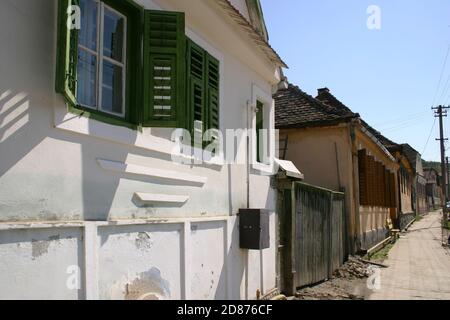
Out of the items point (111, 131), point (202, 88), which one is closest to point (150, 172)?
point (111, 131)

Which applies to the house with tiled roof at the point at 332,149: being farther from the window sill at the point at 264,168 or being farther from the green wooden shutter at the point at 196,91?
the green wooden shutter at the point at 196,91

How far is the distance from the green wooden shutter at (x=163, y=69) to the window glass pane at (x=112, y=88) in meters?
0.27

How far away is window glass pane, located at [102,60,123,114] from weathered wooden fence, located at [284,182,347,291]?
521 centimetres

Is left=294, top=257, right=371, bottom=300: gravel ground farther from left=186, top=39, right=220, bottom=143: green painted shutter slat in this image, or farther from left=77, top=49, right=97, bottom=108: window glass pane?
left=77, top=49, right=97, bottom=108: window glass pane

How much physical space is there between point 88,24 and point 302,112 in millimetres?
11538

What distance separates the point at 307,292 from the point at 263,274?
70.1 inches

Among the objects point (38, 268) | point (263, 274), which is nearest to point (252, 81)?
point (263, 274)

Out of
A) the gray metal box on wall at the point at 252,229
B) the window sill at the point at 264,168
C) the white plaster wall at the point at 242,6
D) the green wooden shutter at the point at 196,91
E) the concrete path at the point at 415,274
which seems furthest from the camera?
the concrete path at the point at 415,274

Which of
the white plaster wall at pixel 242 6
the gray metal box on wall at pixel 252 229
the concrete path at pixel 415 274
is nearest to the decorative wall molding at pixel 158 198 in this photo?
the gray metal box on wall at pixel 252 229

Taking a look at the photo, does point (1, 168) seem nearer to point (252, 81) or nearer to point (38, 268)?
point (38, 268)

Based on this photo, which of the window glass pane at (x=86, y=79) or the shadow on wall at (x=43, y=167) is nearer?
the shadow on wall at (x=43, y=167)

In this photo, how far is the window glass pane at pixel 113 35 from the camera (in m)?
4.84

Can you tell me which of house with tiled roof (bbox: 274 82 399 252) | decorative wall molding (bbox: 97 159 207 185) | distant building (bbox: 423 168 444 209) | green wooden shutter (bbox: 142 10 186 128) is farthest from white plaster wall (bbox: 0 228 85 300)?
distant building (bbox: 423 168 444 209)
